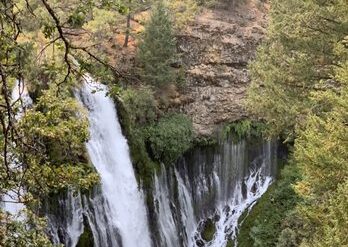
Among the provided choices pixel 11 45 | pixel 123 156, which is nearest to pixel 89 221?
pixel 123 156

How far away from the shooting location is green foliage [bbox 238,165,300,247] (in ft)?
45.7

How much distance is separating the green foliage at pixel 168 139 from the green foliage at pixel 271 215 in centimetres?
334

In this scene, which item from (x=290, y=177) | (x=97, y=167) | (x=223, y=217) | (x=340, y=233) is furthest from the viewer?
(x=223, y=217)

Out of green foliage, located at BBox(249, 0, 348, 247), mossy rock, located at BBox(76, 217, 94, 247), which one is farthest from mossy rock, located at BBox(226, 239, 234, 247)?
mossy rock, located at BBox(76, 217, 94, 247)

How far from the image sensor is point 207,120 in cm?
1838

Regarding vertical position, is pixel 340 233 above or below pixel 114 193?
below

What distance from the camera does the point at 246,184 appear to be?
1855 cm

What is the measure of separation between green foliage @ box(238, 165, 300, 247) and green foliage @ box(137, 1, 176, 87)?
5.66 metres

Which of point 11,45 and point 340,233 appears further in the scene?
point 340,233

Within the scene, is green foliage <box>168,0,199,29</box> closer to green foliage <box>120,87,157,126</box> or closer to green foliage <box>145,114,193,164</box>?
green foliage <box>120,87,157,126</box>

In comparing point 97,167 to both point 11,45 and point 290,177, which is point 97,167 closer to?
point 290,177

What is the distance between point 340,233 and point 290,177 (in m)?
8.84

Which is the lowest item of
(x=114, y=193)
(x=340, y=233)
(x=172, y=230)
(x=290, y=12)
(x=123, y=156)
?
(x=340, y=233)

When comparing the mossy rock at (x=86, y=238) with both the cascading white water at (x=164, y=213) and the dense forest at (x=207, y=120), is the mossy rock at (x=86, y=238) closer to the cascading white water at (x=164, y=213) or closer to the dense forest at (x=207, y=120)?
the dense forest at (x=207, y=120)
